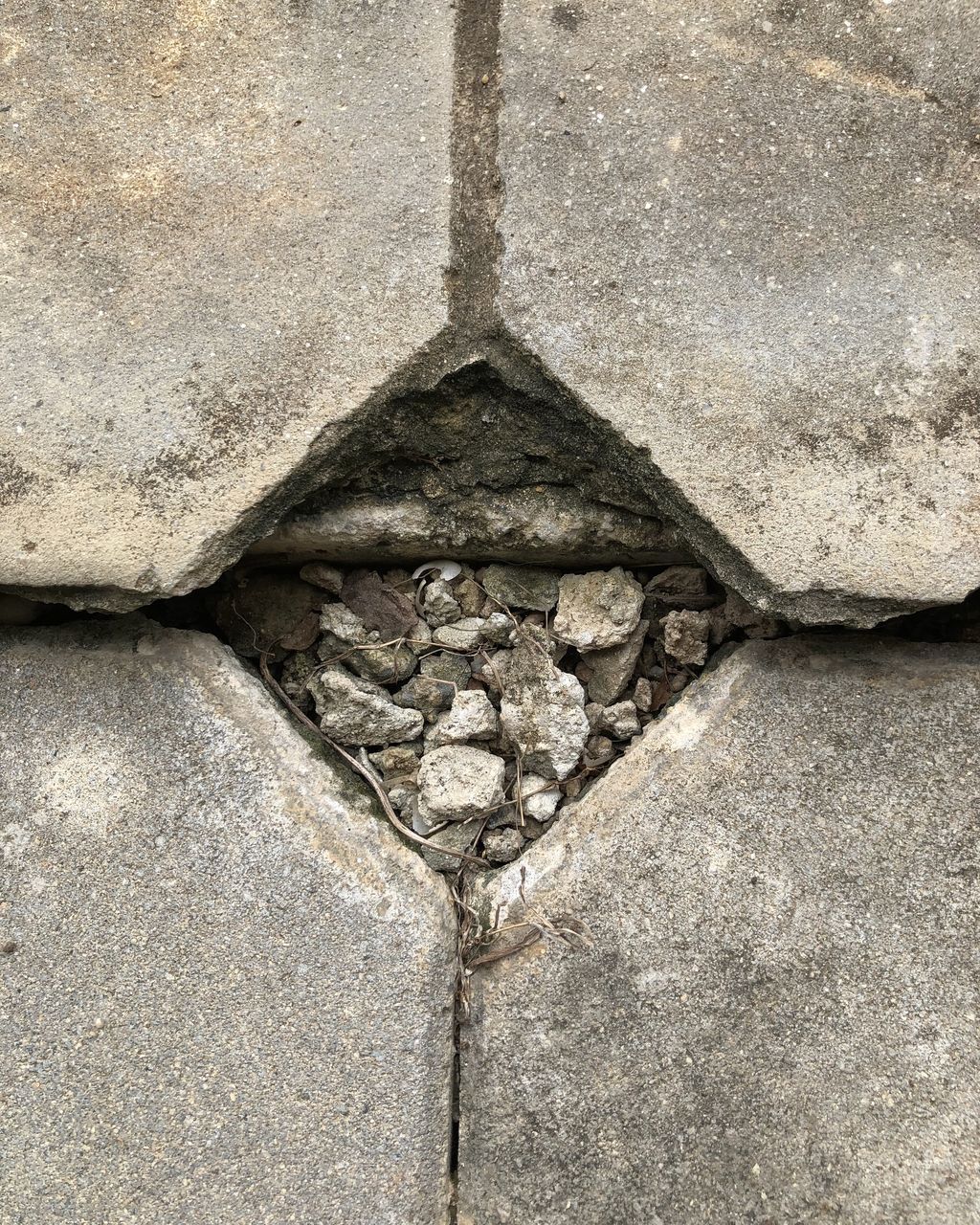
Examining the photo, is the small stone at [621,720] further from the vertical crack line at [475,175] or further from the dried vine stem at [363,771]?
the vertical crack line at [475,175]

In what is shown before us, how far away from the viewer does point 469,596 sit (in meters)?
1.28

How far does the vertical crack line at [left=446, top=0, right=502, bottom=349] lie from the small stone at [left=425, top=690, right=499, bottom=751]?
1.55 ft

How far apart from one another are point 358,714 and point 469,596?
23 centimetres

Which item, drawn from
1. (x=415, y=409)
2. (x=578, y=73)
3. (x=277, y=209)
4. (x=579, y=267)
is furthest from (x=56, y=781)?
(x=578, y=73)

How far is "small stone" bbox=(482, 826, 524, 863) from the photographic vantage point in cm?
121

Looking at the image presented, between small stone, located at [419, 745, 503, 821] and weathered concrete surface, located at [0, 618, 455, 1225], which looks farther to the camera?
small stone, located at [419, 745, 503, 821]

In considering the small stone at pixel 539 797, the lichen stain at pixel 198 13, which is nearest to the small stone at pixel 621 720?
the small stone at pixel 539 797

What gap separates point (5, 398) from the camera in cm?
110

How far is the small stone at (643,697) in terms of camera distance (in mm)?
1246

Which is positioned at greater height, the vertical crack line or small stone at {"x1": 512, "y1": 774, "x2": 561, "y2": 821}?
the vertical crack line

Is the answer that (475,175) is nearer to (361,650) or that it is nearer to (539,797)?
(361,650)

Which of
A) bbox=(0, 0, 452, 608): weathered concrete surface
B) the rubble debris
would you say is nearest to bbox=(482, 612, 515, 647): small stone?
the rubble debris

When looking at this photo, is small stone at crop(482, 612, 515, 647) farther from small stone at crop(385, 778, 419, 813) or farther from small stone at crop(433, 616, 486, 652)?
small stone at crop(385, 778, 419, 813)

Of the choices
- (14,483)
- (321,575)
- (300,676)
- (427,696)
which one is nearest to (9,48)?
(14,483)
